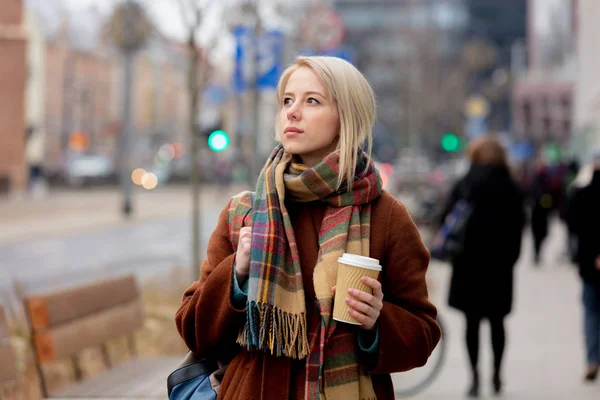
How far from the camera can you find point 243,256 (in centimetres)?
265

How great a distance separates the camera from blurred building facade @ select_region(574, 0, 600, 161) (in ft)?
84.1

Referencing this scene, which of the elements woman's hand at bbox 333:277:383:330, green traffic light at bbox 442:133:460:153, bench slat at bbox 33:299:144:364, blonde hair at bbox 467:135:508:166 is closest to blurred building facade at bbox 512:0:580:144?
green traffic light at bbox 442:133:460:153

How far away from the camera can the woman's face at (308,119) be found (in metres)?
2.69

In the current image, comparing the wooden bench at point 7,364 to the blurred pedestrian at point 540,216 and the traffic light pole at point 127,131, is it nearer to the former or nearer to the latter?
the blurred pedestrian at point 540,216

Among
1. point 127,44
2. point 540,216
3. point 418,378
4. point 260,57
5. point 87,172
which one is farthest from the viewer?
point 87,172

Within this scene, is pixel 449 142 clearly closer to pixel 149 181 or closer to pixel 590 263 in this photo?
pixel 590 263

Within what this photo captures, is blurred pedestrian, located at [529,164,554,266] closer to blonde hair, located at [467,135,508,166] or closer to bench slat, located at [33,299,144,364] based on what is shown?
blonde hair, located at [467,135,508,166]

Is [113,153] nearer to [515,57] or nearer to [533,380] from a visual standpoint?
[515,57]

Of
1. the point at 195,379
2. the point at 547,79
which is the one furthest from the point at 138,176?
the point at 195,379

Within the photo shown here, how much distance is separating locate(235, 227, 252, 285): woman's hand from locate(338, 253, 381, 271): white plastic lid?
0.30m

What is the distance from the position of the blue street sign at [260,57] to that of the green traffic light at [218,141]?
0.99 m

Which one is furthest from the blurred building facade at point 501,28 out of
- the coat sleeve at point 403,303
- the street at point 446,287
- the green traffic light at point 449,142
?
the coat sleeve at point 403,303

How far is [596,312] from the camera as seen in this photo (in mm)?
7309

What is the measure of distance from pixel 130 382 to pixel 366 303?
329 cm
